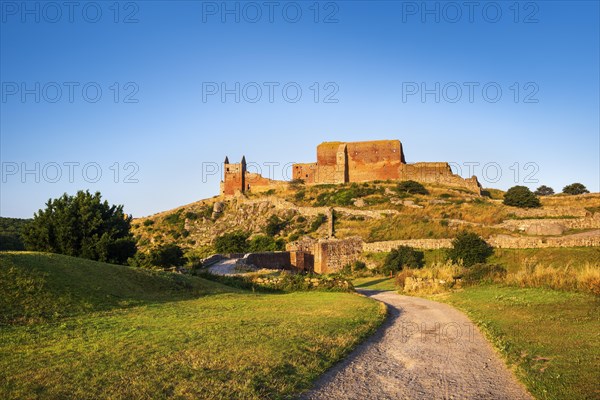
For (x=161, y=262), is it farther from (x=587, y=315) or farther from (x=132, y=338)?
(x=587, y=315)

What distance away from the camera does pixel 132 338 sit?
8102 millimetres

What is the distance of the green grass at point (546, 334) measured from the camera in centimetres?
638

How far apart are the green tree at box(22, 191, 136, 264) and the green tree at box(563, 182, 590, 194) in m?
65.3

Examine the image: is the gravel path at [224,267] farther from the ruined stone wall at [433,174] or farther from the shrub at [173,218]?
the ruined stone wall at [433,174]

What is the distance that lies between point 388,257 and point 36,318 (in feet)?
79.9

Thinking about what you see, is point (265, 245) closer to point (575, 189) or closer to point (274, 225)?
point (274, 225)

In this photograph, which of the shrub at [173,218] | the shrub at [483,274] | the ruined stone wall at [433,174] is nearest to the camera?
the shrub at [483,274]

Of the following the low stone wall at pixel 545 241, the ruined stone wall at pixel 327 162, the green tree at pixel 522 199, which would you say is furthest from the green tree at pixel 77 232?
the ruined stone wall at pixel 327 162

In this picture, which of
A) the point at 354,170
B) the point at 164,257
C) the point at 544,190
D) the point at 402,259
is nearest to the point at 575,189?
the point at 544,190

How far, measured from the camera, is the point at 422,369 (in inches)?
292

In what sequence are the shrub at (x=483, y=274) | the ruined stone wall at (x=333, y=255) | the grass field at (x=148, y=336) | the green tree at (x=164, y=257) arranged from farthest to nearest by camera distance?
the ruined stone wall at (x=333, y=255) → the green tree at (x=164, y=257) → the shrub at (x=483, y=274) → the grass field at (x=148, y=336)

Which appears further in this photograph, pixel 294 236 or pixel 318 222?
pixel 318 222

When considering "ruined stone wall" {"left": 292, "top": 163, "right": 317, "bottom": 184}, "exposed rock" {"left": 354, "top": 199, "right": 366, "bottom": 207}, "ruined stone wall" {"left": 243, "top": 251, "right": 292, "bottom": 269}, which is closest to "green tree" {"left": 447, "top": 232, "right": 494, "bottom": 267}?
Result: "ruined stone wall" {"left": 243, "top": 251, "right": 292, "bottom": 269}

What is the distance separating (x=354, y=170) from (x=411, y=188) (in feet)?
43.6
